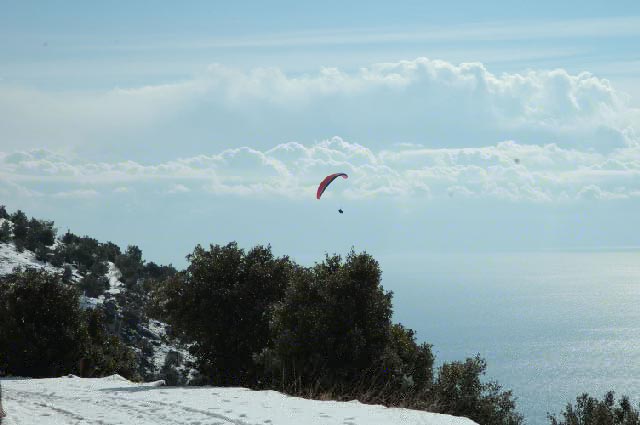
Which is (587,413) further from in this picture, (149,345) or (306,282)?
(149,345)

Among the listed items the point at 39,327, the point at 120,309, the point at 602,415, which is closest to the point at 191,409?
the point at 39,327

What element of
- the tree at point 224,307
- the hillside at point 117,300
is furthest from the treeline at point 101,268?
the tree at point 224,307

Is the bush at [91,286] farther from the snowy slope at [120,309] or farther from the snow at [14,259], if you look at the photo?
the snow at [14,259]

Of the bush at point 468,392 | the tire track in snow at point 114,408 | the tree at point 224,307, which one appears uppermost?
the tree at point 224,307

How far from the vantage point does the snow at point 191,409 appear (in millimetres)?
16938

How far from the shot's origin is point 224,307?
3616 cm

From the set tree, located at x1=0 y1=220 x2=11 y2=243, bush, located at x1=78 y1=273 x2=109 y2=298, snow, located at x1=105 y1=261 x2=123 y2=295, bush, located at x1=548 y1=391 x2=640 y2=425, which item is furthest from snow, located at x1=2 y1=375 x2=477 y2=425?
snow, located at x1=105 y1=261 x2=123 y2=295

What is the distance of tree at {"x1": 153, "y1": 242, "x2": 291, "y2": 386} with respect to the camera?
36.0 meters

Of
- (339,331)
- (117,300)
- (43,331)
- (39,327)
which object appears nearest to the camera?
(339,331)

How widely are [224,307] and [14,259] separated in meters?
65.8

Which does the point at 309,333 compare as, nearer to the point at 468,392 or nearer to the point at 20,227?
the point at 468,392

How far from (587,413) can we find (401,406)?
27799mm

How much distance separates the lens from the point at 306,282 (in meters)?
31.8

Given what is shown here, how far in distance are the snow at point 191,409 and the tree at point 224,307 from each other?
13.4 meters
